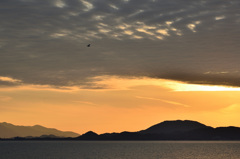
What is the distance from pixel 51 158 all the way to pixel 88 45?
9349 centimetres

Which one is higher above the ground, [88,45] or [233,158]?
[88,45]

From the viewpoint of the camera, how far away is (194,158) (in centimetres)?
17400

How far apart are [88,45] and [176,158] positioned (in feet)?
306

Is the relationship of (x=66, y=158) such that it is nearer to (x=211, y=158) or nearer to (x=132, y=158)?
(x=132, y=158)

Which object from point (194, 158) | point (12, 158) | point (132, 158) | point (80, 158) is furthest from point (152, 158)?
point (12, 158)

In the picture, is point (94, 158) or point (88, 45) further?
point (94, 158)

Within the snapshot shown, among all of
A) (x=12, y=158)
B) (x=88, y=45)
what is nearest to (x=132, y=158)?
(x=12, y=158)

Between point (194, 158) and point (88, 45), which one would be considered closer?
point (88, 45)

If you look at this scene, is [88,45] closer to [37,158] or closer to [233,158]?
[37,158]

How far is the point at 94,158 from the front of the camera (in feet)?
566

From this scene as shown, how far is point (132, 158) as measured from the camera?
6855 inches

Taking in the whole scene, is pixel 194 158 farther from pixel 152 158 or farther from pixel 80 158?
pixel 80 158

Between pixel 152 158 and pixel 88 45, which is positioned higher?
pixel 88 45

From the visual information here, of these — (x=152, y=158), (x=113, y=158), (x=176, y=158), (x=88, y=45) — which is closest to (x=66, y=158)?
(x=113, y=158)
